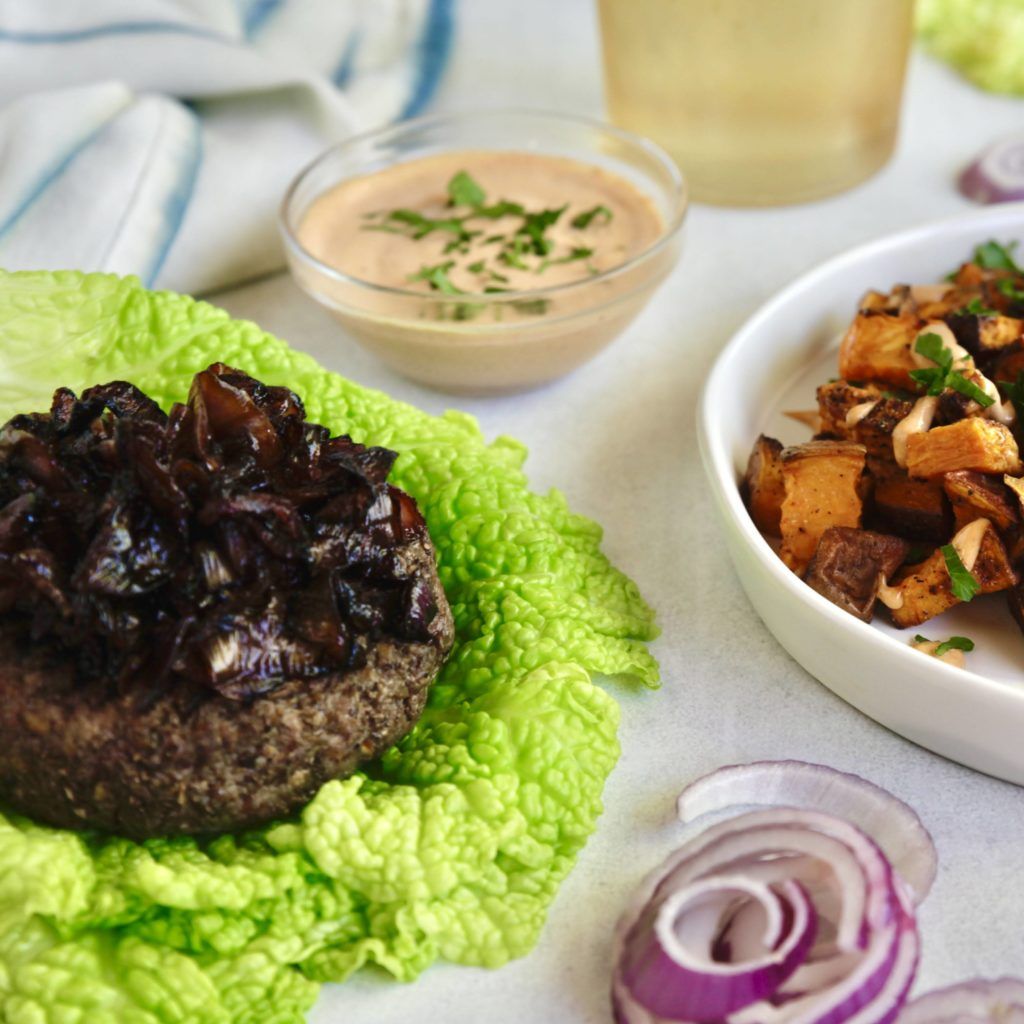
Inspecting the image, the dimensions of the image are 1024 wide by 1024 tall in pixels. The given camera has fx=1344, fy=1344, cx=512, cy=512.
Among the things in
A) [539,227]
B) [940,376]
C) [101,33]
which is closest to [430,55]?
[101,33]

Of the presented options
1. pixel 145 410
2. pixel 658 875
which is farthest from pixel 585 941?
pixel 145 410

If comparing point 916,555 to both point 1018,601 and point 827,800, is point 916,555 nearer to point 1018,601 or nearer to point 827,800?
point 1018,601

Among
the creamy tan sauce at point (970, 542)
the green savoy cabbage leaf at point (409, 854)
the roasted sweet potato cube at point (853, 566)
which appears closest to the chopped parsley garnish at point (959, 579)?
the creamy tan sauce at point (970, 542)

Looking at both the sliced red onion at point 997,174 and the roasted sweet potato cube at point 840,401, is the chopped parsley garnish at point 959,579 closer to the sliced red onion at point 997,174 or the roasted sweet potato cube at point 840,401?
the roasted sweet potato cube at point 840,401

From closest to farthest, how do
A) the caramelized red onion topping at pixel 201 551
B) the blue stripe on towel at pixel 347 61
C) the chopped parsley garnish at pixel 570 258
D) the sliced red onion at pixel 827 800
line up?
the caramelized red onion topping at pixel 201 551 < the sliced red onion at pixel 827 800 < the chopped parsley garnish at pixel 570 258 < the blue stripe on towel at pixel 347 61

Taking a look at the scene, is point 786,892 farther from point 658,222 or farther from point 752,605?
point 658,222

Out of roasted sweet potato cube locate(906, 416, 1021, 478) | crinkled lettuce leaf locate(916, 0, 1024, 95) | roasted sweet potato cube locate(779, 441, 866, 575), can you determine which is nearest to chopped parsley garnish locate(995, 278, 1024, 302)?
roasted sweet potato cube locate(906, 416, 1021, 478)
